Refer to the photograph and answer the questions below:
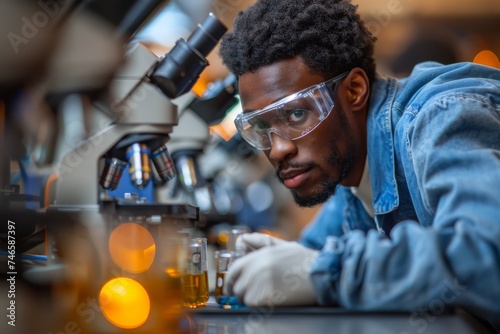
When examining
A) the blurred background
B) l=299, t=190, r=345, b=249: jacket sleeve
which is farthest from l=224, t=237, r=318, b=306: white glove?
l=299, t=190, r=345, b=249: jacket sleeve

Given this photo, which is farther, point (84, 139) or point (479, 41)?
point (479, 41)

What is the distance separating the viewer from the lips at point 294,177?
1.47 meters

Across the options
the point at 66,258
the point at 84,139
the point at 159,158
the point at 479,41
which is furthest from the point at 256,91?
the point at 479,41

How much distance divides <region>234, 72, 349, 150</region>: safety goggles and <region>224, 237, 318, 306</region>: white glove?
0.46 m

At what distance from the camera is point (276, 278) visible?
3.21ft

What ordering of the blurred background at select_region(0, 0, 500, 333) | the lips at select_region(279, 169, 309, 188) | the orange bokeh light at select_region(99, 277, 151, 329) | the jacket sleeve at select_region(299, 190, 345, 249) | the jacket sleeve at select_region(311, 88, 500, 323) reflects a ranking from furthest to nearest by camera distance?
the jacket sleeve at select_region(299, 190, 345, 249)
the lips at select_region(279, 169, 309, 188)
the blurred background at select_region(0, 0, 500, 333)
the orange bokeh light at select_region(99, 277, 151, 329)
the jacket sleeve at select_region(311, 88, 500, 323)

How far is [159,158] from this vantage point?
1467 mm

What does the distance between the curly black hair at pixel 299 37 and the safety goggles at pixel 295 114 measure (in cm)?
7

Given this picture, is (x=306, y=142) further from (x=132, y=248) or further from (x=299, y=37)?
(x=132, y=248)

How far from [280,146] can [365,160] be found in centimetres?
33

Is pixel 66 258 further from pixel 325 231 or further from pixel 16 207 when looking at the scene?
pixel 325 231

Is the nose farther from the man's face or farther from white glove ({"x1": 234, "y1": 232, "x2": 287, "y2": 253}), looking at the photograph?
white glove ({"x1": 234, "y1": 232, "x2": 287, "y2": 253})

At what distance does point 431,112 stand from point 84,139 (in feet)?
2.58

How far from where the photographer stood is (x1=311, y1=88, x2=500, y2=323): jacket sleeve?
930 millimetres
